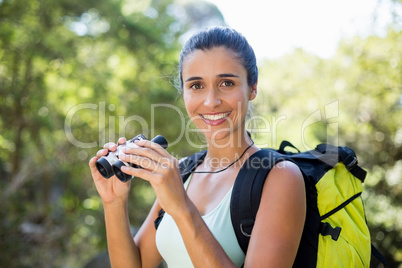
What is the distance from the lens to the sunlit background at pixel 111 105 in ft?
15.3

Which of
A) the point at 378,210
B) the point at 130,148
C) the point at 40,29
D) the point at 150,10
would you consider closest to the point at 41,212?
the point at 40,29

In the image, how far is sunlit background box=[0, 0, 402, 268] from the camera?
466 centimetres

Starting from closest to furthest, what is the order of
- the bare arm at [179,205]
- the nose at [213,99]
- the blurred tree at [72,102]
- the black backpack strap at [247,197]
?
the bare arm at [179,205]
the black backpack strap at [247,197]
the nose at [213,99]
the blurred tree at [72,102]

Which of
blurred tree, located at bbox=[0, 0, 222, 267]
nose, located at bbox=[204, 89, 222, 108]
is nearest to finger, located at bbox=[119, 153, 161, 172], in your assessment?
nose, located at bbox=[204, 89, 222, 108]

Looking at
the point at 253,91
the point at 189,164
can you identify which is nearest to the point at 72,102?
the point at 189,164

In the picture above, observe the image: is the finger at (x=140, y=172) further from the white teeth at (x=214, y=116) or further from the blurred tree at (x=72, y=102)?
the blurred tree at (x=72, y=102)

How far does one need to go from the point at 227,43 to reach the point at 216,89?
0.69 ft

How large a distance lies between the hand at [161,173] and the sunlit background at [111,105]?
3.09 meters

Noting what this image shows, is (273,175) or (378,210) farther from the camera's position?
(378,210)

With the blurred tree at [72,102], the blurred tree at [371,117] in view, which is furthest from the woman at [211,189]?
the blurred tree at [72,102]

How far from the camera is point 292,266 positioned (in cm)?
130

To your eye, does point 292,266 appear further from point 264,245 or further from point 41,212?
point 41,212

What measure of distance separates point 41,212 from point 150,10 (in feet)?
13.8

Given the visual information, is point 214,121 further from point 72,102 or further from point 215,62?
point 72,102
